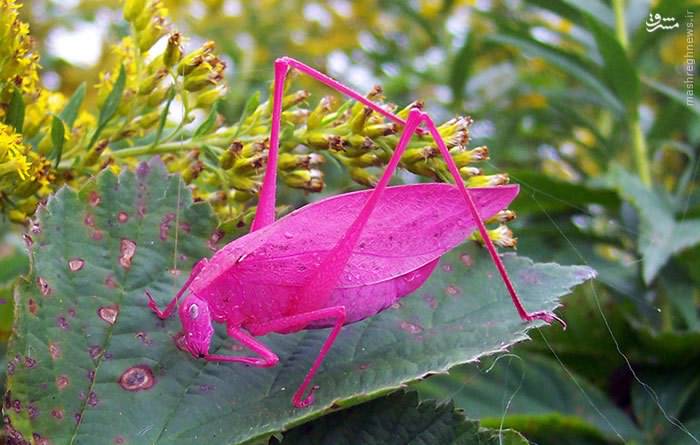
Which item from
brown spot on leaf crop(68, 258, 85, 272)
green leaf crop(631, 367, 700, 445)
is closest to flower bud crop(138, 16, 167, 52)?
brown spot on leaf crop(68, 258, 85, 272)

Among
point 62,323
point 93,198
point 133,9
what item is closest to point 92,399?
point 62,323

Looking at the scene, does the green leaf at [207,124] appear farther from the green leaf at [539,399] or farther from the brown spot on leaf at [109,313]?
the green leaf at [539,399]

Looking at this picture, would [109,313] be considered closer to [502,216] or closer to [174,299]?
[174,299]

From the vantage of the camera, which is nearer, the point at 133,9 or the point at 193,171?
the point at 193,171

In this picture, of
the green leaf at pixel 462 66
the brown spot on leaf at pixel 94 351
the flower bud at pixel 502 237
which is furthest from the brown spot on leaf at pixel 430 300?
the green leaf at pixel 462 66

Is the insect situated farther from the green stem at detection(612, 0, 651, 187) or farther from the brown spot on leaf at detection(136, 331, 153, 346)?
the green stem at detection(612, 0, 651, 187)

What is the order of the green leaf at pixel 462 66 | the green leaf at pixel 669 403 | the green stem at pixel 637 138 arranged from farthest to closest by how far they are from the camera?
the green leaf at pixel 462 66
the green stem at pixel 637 138
the green leaf at pixel 669 403
